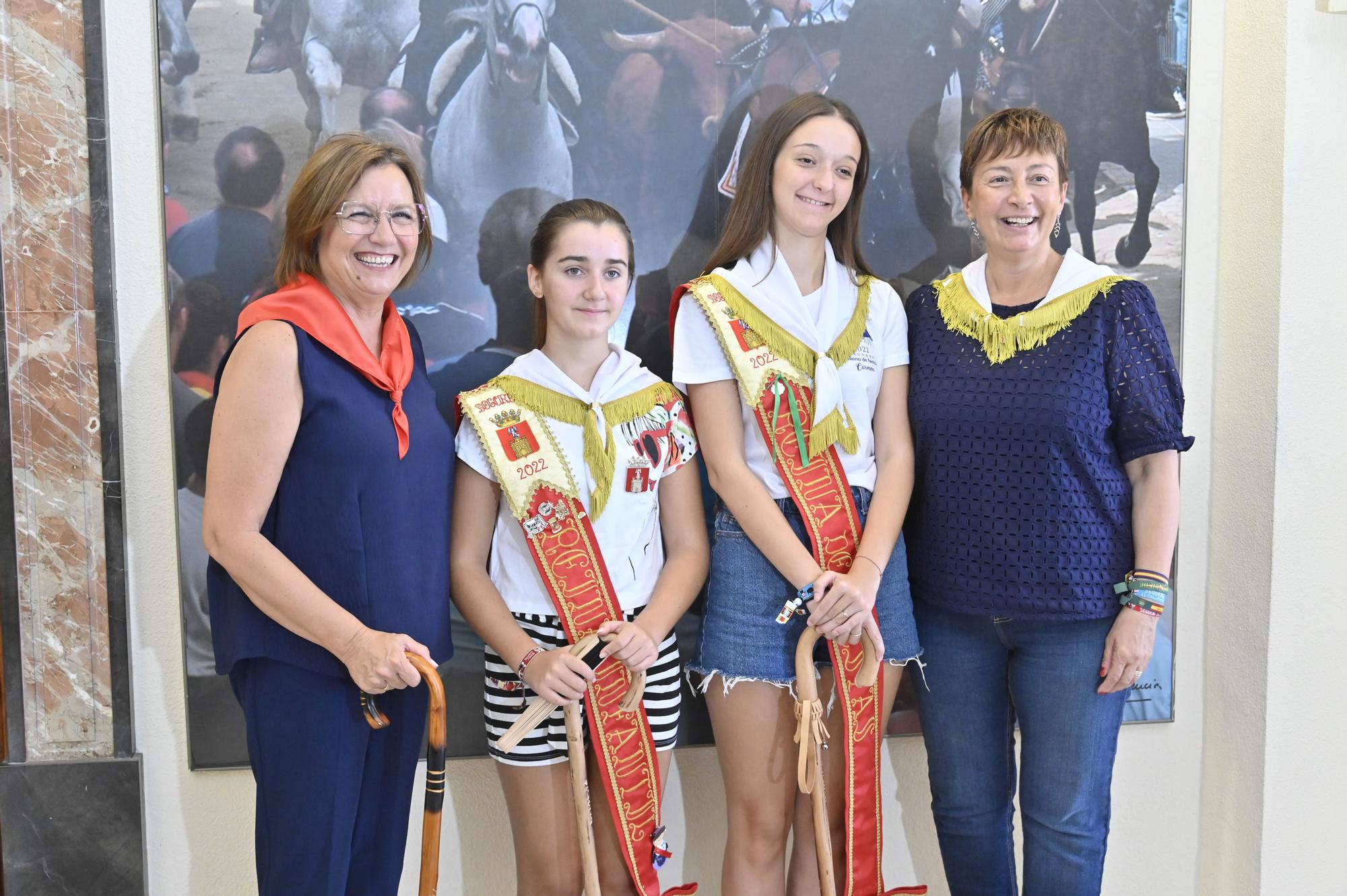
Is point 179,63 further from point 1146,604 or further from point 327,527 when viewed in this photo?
point 1146,604

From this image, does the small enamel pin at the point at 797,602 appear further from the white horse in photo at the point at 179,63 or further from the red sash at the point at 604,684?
the white horse in photo at the point at 179,63

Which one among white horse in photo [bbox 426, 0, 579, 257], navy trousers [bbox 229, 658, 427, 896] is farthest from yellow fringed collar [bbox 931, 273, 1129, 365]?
navy trousers [bbox 229, 658, 427, 896]

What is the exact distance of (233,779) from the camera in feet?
6.65

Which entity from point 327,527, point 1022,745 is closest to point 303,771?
point 327,527

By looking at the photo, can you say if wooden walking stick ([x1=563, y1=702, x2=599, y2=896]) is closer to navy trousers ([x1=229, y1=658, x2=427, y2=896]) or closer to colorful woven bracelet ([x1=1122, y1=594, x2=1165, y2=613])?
navy trousers ([x1=229, y1=658, x2=427, y2=896])

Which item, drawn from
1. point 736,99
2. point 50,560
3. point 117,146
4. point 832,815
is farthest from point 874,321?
point 50,560

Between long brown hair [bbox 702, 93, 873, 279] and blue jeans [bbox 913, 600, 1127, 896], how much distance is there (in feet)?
2.46

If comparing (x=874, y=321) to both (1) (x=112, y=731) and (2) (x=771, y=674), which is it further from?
(1) (x=112, y=731)

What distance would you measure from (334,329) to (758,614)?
86 centimetres

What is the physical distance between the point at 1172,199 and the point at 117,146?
7.33 feet

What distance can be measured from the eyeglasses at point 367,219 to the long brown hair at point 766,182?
582 millimetres

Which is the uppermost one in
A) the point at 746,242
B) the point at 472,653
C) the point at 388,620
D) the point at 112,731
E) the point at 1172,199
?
the point at 1172,199

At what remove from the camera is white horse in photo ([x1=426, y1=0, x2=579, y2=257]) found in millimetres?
1957

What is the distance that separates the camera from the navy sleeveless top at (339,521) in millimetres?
1431
